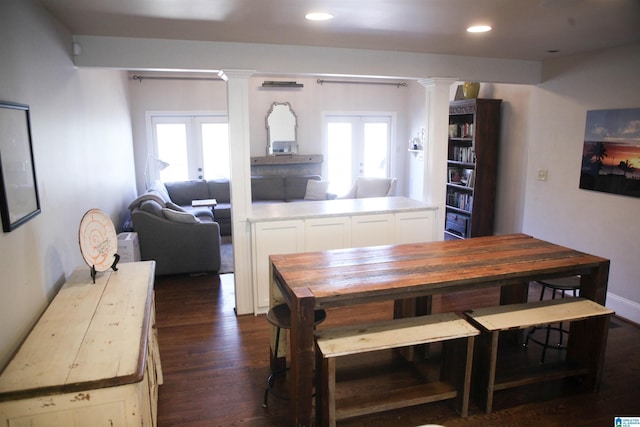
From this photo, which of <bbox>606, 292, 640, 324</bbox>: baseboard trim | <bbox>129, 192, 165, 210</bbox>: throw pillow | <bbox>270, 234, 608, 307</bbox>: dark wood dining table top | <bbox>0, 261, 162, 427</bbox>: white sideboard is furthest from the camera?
<bbox>129, 192, 165, 210</bbox>: throw pillow

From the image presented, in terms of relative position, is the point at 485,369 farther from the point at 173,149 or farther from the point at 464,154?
the point at 173,149

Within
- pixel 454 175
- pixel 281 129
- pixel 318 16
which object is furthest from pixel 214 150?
pixel 318 16

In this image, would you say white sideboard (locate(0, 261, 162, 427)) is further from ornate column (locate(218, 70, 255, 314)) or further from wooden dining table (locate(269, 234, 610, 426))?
ornate column (locate(218, 70, 255, 314))

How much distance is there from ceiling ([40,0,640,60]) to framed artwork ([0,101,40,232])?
2.74 ft

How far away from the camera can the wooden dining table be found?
2.18 metres

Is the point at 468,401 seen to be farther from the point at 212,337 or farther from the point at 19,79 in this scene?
the point at 19,79

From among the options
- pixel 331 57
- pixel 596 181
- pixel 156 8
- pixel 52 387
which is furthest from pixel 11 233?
pixel 596 181

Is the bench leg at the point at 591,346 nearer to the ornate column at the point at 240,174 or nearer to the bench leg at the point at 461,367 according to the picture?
the bench leg at the point at 461,367

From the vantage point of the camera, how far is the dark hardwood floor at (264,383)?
245 centimetres

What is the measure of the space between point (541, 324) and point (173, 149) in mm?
6207

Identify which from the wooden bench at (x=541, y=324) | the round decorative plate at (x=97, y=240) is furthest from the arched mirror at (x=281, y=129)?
the wooden bench at (x=541, y=324)

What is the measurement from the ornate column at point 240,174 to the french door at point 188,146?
3.81 meters

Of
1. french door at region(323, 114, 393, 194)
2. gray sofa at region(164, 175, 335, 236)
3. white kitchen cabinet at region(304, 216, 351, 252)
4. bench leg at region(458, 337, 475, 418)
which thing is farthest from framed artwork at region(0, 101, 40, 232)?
french door at region(323, 114, 393, 194)

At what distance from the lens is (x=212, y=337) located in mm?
3402
